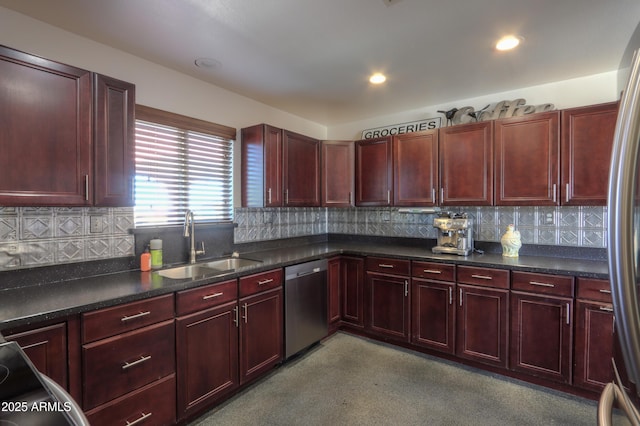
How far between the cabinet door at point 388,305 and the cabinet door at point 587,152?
1529 millimetres

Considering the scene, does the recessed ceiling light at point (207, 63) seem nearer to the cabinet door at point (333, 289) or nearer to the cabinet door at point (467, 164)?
the cabinet door at point (333, 289)

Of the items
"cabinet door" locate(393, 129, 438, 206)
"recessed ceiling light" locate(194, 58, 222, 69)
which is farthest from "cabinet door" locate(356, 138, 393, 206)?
"recessed ceiling light" locate(194, 58, 222, 69)

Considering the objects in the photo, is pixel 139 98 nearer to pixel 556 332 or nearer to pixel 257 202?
pixel 257 202

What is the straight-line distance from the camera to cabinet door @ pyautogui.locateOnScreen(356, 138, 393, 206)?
337 cm

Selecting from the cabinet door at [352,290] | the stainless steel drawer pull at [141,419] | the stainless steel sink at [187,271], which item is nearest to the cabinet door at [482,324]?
the cabinet door at [352,290]

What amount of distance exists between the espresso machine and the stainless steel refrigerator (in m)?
2.42

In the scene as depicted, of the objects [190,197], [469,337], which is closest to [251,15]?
[190,197]

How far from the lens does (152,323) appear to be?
175 cm

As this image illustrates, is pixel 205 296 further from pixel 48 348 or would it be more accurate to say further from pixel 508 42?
pixel 508 42

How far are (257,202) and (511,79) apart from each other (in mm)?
2545

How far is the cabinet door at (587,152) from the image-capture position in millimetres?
2311

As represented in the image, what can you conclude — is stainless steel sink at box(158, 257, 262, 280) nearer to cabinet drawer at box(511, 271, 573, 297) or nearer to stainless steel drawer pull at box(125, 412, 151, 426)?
stainless steel drawer pull at box(125, 412, 151, 426)

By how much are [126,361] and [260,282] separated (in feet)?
3.23

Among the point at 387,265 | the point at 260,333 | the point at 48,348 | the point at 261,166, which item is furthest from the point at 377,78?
the point at 48,348
